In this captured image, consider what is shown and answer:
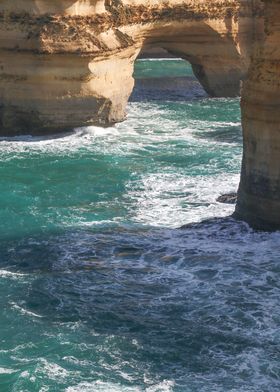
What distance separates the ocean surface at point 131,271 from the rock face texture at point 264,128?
53 cm

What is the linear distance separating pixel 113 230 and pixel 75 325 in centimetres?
482

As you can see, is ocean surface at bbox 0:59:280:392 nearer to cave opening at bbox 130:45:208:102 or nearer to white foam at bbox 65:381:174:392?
white foam at bbox 65:381:174:392

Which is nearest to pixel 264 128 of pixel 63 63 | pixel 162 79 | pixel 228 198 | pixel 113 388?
pixel 228 198

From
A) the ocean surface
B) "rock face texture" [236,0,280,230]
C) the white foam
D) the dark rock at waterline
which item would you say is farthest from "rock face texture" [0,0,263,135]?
the white foam

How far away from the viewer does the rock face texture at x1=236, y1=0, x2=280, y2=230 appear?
751 inches

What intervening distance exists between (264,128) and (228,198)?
3.14 meters

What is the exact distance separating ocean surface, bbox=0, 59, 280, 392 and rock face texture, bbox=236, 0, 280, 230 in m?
0.53

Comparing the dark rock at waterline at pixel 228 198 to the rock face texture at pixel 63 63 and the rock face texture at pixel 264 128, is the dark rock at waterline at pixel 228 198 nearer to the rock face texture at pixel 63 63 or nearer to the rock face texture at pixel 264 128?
the rock face texture at pixel 264 128

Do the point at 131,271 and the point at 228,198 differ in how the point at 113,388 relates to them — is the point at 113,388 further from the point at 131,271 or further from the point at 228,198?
the point at 228,198

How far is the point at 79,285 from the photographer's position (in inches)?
682

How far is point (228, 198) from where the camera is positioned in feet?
72.7

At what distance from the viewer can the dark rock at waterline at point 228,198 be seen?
21953mm

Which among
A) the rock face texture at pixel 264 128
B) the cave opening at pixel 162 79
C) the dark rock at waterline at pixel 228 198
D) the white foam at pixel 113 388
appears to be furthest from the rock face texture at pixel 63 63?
the white foam at pixel 113 388

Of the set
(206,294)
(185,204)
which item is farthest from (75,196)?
(206,294)
